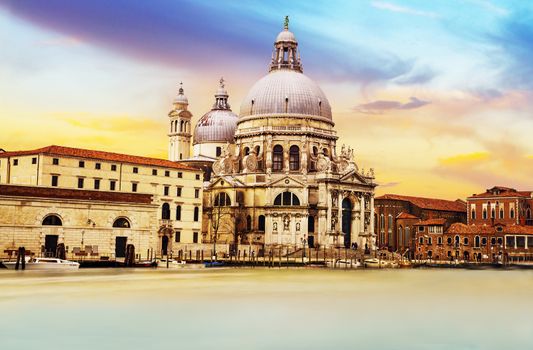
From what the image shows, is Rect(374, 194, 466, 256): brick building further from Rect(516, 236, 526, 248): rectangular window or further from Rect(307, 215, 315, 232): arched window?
Rect(307, 215, 315, 232): arched window

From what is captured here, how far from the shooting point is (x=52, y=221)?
161 feet

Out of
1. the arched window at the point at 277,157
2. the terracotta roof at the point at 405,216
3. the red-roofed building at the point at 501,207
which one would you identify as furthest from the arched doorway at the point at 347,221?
the red-roofed building at the point at 501,207

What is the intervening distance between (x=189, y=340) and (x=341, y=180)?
5218 centimetres

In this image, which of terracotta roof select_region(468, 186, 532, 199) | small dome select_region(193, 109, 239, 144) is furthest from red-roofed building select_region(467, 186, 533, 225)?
small dome select_region(193, 109, 239, 144)

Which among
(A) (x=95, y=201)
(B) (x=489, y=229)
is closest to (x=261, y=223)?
(A) (x=95, y=201)

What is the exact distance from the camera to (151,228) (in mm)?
54125

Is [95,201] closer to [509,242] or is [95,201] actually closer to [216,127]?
[216,127]

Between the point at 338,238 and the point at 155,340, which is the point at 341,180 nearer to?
the point at 338,238

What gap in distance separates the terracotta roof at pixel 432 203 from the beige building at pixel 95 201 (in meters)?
38.5

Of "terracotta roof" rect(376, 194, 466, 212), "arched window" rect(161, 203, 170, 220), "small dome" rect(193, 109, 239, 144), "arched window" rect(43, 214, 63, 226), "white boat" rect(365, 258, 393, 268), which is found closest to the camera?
"arched window" rect(43, 214, 63, 226)

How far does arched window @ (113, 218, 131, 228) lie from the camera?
52.4m

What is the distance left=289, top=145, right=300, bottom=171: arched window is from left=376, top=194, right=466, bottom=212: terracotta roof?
73.8 ft

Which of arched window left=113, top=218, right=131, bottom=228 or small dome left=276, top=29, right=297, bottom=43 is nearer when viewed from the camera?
arched window left=113, top=218, right=131, bottom=228

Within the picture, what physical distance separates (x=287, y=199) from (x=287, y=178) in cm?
189
